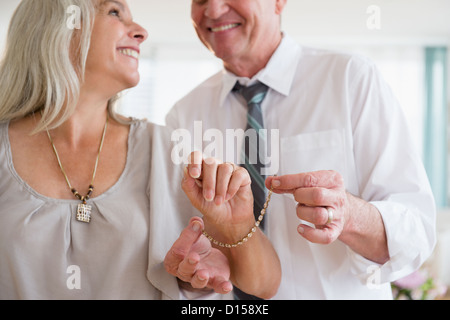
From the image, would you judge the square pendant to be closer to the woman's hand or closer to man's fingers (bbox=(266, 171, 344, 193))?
the woman's hand

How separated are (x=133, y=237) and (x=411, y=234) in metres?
0.54

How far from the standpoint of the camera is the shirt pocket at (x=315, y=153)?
1019 mm

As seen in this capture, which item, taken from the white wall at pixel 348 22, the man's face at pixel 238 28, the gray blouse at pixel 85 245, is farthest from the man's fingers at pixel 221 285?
the white wall at pixel 348 22

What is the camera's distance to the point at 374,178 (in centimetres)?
98

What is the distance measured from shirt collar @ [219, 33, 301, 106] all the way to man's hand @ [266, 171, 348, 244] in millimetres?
400

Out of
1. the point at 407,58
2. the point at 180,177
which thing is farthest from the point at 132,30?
the point at 407,58

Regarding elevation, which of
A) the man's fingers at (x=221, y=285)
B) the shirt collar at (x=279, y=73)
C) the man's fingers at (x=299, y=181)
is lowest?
the man's fingers at (x=221, y=285)

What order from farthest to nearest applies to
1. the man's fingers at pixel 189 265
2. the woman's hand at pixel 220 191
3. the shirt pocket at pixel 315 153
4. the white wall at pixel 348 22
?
1. the white wall at pixel 348 22
2. the shirt pocket at pixel 315 153
3. the man's fingers at pixel 189 265
4. the woman's hand at pixel 220 191

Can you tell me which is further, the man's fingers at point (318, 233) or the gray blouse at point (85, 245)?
the gray blouse at point (85, 245)

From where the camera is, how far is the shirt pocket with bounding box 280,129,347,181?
3.34ft

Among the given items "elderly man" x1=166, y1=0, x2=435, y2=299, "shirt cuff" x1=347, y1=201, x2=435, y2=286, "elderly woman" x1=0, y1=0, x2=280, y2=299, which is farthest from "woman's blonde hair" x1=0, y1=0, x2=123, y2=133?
"shirt cuff" x1=347, y1=201, x2=435, y2=286

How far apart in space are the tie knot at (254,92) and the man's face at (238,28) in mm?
73

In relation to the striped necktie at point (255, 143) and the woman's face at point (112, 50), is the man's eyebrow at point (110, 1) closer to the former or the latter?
the woman's face at point (112, 50)

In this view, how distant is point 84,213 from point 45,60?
329mm
